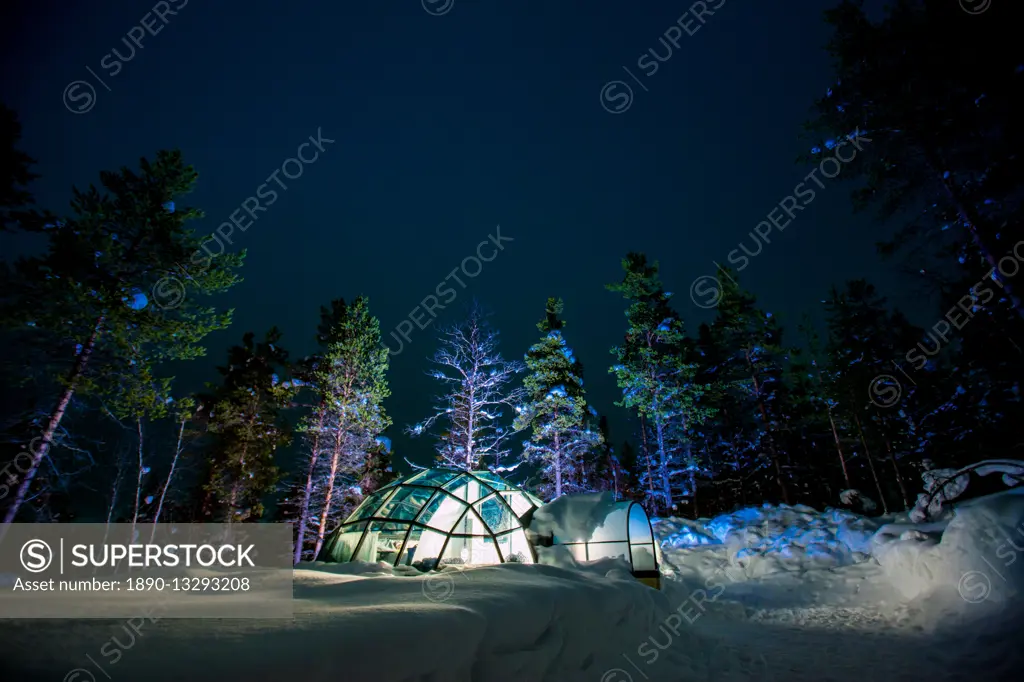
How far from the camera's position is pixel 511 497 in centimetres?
1259

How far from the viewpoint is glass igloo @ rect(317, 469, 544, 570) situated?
31.4 ft

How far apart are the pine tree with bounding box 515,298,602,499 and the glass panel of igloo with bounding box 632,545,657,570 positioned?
7.91m

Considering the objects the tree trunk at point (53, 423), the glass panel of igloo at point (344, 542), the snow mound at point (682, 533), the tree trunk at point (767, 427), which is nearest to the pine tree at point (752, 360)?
the tree trunk at point (767, 427)

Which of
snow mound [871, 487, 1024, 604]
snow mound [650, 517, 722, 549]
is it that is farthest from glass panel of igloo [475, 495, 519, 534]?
snow mound [871, 487, 1024, 604]

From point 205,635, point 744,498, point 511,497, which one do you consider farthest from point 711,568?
point 205,635

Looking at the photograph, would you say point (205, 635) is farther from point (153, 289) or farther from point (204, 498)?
point (204, 498)

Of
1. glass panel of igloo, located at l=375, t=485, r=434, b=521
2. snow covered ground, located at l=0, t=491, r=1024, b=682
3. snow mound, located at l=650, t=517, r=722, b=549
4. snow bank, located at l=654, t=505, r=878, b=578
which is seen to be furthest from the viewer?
snow mound, located at l=650, t=517, r=722, b=549

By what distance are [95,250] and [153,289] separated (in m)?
1.44

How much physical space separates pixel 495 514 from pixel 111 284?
11873mm

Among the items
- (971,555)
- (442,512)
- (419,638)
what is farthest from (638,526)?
(419,638)

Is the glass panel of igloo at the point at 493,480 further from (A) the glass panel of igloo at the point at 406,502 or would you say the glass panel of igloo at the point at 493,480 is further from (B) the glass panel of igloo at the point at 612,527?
(B) the glass panel of igloo at the point at 612,527

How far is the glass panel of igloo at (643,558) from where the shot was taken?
35.5 feet

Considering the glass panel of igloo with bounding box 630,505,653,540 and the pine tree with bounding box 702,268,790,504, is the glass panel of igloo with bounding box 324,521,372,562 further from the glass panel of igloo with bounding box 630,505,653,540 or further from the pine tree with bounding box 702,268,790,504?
the pine tree with bounding box 702,268,790,504

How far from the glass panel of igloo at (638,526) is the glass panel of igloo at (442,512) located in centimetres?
450
